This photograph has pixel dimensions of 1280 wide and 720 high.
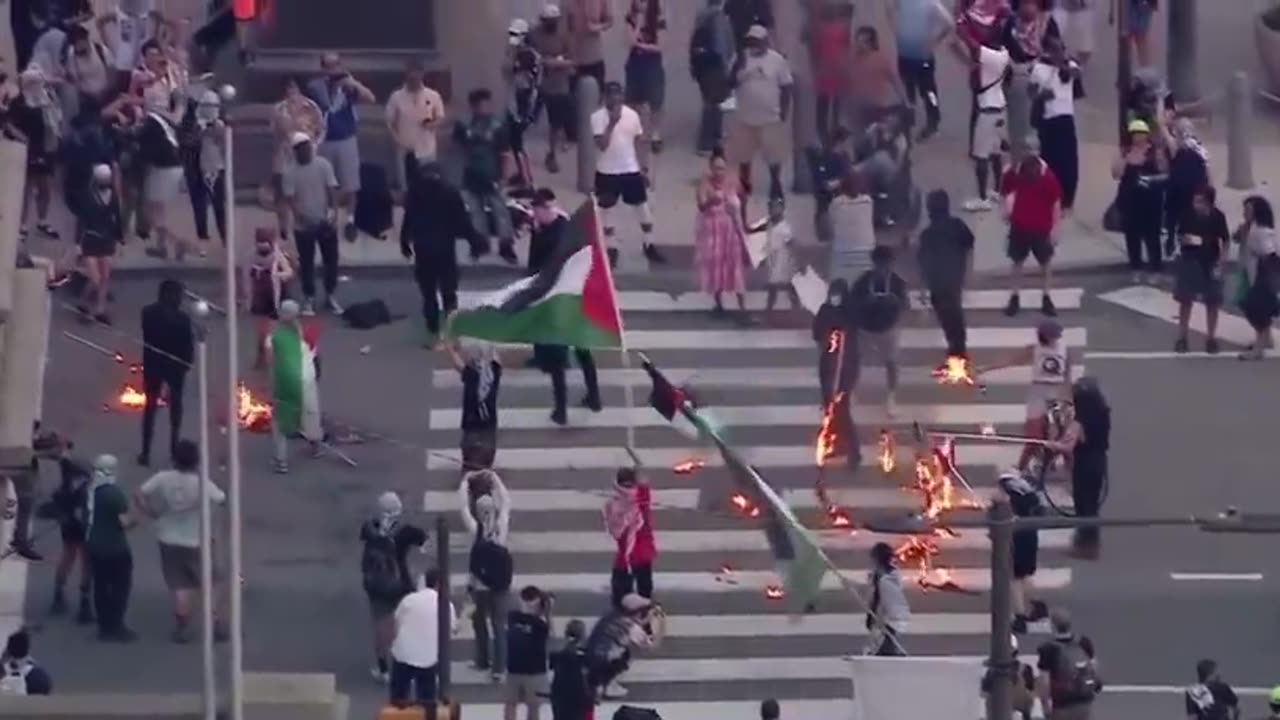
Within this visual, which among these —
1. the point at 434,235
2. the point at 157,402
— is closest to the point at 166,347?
the point at 157,402

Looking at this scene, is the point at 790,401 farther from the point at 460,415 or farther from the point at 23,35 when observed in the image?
the point at 23,35

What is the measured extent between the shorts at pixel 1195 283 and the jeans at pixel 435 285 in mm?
5777

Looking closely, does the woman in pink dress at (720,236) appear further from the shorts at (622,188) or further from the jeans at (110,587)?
the jeans at (110,587)

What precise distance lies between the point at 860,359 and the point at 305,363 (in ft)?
13.9

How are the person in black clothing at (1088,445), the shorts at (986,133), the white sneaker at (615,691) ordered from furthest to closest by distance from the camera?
the shorts at (986,133)
the person in black clothing at (1088,445)
the white sneaker at (615,691)

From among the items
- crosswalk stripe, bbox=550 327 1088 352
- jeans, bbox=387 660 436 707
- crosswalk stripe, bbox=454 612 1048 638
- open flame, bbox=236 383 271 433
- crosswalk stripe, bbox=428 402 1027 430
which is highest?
crosswalk stripe, bbox=550 327 1088 352

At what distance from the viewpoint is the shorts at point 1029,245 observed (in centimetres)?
3092

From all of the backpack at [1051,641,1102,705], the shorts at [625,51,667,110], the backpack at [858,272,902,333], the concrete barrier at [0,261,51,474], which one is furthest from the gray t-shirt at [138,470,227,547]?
the shorts at [625,51,667,110]

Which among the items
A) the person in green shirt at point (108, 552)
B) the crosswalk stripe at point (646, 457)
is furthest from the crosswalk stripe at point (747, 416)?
the person in green shirt at point (108, 552)

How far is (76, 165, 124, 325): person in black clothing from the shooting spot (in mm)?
30547

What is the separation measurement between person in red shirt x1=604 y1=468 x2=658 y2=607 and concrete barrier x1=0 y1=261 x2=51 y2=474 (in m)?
4.92

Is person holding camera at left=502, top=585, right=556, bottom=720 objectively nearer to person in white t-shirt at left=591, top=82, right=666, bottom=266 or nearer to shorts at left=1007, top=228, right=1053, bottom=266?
person in white t-shirt at left=591, top=82, right=666, bottom=266

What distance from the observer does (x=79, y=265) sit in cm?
3108

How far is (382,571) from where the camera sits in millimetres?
26078
